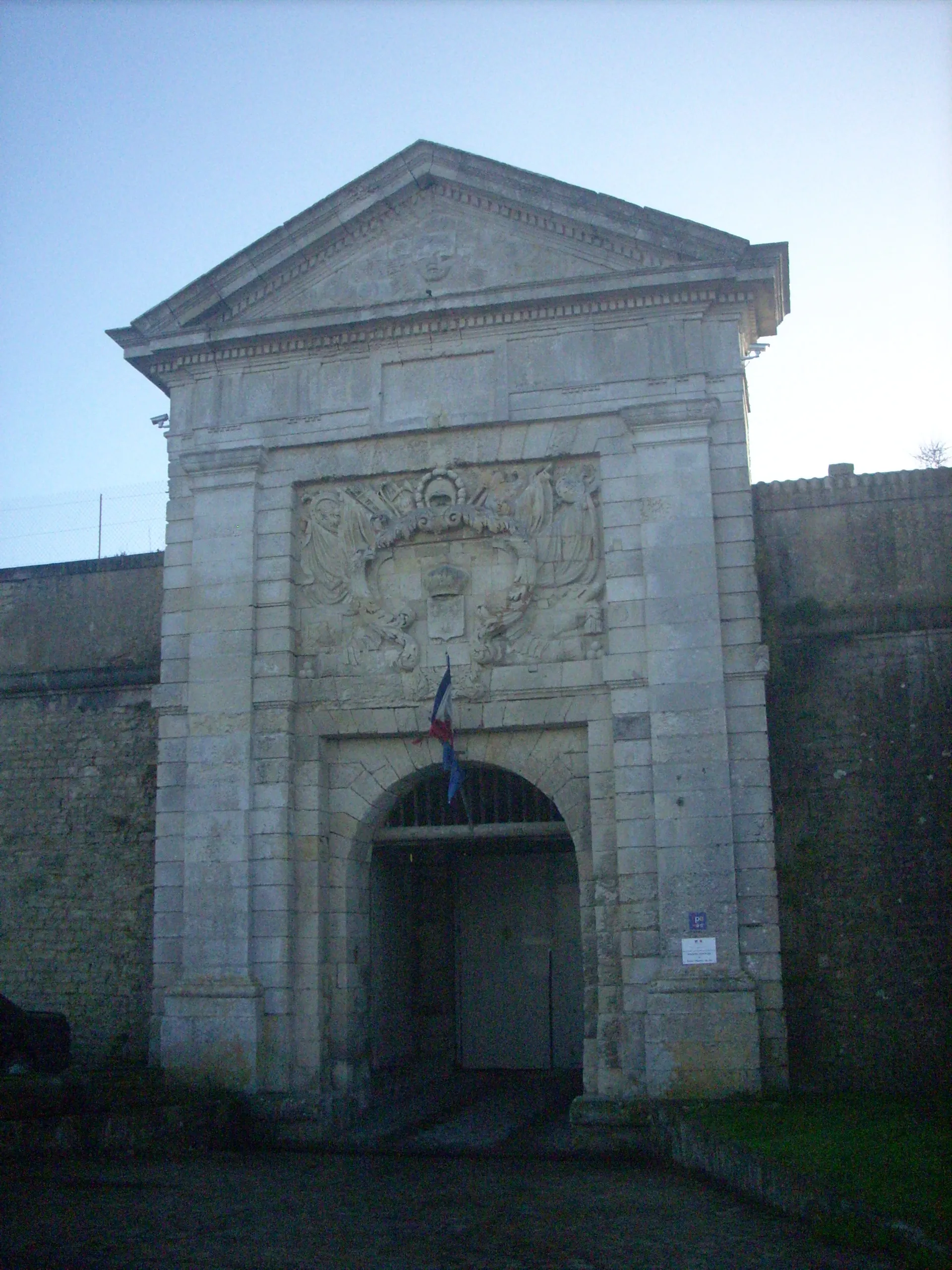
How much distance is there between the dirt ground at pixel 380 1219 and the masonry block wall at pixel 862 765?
2357 millimetres

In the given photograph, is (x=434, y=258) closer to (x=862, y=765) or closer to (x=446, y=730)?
(x=446, y=730)

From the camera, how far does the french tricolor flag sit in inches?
446

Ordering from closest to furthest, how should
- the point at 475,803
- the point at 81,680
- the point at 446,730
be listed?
the point at 446,730 → the point at 475,803 → the point at 81,680

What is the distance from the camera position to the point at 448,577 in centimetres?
1195

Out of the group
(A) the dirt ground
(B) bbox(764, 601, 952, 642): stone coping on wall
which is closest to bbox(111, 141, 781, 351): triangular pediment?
(B) bbox(764, 601, 952, 642): stone coping on wall

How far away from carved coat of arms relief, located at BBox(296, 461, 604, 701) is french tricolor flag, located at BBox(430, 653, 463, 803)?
0.30m

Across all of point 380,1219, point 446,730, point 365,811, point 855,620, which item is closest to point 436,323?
point 446,730

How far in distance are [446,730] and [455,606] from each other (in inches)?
48.1

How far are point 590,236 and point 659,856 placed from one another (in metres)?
5.58

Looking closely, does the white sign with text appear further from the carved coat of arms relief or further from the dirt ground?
the carved coat of arms relief

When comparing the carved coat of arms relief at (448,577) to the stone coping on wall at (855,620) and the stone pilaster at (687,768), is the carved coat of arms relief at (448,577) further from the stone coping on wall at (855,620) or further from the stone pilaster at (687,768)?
the stone coping on wall at (855,620)

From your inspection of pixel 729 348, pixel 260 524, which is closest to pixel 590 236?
pixel 729 348

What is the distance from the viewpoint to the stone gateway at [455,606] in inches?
434

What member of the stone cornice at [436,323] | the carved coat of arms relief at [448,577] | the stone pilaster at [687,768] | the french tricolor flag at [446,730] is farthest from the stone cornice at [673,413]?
the french tricolor flag at [446,730]
